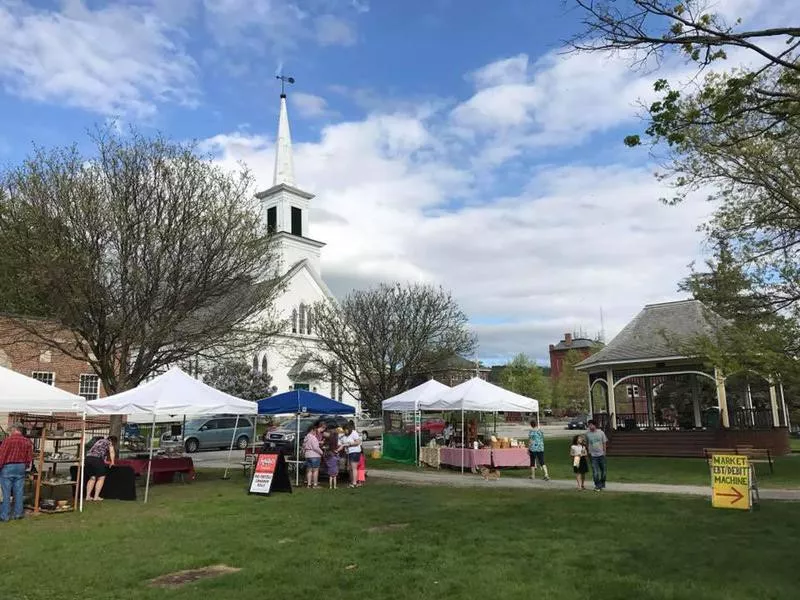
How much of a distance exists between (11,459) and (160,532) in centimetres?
366

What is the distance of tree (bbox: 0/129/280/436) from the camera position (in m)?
17.3

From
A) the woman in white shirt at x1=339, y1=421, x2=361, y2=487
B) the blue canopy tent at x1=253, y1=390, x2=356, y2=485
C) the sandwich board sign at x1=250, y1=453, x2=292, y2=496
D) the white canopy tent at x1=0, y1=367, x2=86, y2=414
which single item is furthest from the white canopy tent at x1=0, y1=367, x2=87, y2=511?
the woman in white shirt at x1=339, y1=421, x2=361, y2=487

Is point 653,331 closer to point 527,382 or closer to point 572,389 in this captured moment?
point 572,389

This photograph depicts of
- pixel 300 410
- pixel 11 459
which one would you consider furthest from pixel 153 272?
pixel 11 459

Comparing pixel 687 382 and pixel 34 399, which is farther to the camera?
pixel 687 382

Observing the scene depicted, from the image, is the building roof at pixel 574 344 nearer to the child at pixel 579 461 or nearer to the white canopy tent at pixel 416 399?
the white canopy tent at pixel 416 399

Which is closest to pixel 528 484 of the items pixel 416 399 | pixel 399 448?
pixel 416 399

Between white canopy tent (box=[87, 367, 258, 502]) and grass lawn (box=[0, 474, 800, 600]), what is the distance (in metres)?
2.11

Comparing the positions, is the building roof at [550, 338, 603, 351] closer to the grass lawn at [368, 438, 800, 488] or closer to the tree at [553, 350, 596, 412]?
the tree at [553, 350, 596, 412]

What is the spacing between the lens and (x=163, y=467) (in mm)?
17922

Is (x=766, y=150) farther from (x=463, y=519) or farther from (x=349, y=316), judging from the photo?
(x=349, y=316)

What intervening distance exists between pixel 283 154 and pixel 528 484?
48780mm

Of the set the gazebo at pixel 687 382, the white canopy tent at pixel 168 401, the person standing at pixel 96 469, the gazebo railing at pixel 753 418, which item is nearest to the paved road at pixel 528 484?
the white canopy tent at pixel 168 401

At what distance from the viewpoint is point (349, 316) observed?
113 ft
